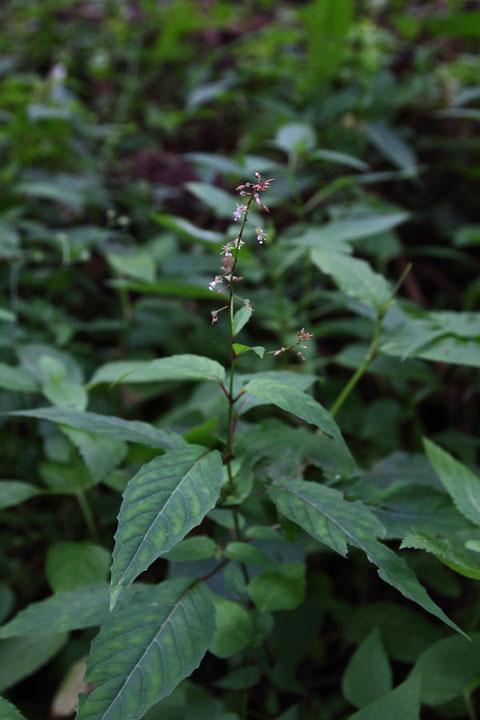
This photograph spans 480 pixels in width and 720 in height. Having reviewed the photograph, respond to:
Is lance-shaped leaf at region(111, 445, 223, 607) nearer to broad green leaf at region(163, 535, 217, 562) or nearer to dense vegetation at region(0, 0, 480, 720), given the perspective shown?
dense vegetation at region(0, 0, 480, 720)

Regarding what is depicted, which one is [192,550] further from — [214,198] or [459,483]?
[214,198]

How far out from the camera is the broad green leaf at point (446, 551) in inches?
27.0

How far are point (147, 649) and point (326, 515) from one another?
29 cm

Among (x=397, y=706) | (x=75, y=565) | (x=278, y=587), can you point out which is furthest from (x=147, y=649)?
(x=75, y=565)

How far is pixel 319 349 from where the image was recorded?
1.74 metres

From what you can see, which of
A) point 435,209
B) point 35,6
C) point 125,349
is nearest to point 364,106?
point 435,209

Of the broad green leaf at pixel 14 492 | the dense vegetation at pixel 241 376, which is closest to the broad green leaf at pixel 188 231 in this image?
the dense vegetation at pixel 241 376

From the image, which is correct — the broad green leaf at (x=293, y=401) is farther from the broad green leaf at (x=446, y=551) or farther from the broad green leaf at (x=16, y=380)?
the broad green leaf at (x=16, y=380)

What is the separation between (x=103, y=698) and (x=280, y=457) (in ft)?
1.50

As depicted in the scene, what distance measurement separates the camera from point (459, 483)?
87cm

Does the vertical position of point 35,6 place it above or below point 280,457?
above

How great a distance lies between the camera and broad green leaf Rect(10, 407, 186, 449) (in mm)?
809

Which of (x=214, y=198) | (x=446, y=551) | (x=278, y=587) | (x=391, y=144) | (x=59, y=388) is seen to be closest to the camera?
(x=446, y=551)

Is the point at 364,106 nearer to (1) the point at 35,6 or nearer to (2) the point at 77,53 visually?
(2) the point at 77,53
